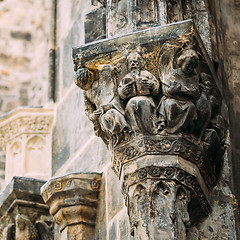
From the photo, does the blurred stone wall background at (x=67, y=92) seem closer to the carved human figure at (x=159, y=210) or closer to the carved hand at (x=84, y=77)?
the carved human figure at (x=159, y=210)

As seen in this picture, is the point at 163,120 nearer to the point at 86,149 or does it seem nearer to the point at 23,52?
the point at 86,149

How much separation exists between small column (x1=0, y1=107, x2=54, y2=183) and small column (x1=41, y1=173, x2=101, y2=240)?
0.99 meters

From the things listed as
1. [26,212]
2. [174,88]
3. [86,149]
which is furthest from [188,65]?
[26,212]

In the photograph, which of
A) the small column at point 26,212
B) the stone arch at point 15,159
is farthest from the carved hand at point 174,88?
the stone arch at point 15,159

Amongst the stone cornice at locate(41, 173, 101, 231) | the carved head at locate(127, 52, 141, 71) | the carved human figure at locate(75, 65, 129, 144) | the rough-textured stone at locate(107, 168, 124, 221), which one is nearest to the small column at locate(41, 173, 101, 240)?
the stone cornice at locate(41, 173, 101, 231)

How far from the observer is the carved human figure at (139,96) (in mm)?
4301

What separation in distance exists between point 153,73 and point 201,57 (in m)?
0.24

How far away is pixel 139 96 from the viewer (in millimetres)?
4336

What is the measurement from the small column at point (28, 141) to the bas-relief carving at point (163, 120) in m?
1.75

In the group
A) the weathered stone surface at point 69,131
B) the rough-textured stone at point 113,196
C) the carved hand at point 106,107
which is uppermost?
the weathered stone surface at point 69,131

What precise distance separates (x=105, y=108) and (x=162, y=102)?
0.26 metres

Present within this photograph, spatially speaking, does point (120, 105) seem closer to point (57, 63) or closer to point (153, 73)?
point (153, 73)

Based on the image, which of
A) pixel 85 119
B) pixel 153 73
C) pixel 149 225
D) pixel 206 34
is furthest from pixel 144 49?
pixel 85 119

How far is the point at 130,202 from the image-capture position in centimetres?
425
